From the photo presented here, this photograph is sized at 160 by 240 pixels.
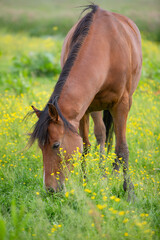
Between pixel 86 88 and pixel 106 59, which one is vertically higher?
pixel 106 59

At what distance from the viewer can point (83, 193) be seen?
8.08 ft

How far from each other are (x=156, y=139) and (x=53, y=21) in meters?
17.0

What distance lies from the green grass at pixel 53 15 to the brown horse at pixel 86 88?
1207cm

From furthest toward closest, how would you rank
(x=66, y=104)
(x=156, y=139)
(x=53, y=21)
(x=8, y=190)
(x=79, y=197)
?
(x=53, y=21) < (x=156, y=139) < (x=8, y=190) < (x=66, y=104) < (x=79, y=197)

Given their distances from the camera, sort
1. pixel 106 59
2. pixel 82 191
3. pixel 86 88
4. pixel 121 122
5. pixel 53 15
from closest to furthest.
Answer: pixel 82 191 < pixel 86 88 < pixel 106 59 < pixel 121 122 < pixel 53 15

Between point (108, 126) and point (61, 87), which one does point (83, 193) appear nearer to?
point (61, 87)

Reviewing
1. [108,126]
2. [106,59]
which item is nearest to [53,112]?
[106,59]

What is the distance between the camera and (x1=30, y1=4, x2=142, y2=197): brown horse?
2570 millimetres

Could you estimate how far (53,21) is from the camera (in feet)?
63.8

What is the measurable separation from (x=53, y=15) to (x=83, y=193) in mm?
20324

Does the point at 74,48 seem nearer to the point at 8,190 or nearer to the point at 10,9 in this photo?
the point at 8,190

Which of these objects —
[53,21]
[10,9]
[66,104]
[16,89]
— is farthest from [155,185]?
[10,9]

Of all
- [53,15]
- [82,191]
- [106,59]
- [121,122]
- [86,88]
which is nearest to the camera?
[82,191]

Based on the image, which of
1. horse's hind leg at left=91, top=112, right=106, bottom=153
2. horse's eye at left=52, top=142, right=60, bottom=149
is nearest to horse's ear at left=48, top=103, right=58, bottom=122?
horse's eye at left=52, top=142, right=60, bottom=149
